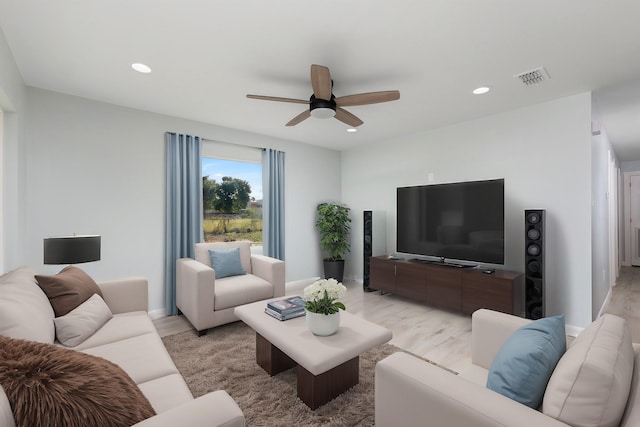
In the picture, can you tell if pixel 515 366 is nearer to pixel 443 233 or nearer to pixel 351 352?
pixel 351 352

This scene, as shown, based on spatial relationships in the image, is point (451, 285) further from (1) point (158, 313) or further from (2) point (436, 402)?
(1) point (158, 313)

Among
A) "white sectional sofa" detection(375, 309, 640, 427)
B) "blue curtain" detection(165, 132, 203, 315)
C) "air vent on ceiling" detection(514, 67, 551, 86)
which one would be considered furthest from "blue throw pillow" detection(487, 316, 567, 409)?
"blue curtain" detection(165, 132, 203, 315)

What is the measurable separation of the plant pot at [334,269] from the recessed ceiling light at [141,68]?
144 inches

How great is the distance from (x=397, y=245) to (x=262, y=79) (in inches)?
116

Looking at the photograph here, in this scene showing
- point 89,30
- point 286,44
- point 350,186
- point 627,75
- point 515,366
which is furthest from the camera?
point 350,186

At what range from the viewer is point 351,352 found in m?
1.75

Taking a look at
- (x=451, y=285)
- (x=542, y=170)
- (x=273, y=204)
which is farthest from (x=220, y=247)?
(x=542, y=170)

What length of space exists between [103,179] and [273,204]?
2.17 metres

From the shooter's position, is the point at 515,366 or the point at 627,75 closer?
the point at 515,366

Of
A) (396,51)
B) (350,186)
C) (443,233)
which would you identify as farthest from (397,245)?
(396,51)

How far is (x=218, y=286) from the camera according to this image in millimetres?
3184

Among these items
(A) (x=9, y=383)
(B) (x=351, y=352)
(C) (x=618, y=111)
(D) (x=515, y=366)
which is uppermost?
(C) (x=618, y=111)

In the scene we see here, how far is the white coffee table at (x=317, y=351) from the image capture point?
66.8 inches

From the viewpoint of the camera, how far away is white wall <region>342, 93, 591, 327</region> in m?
2.98
